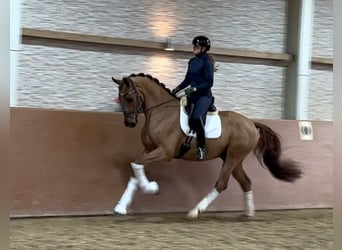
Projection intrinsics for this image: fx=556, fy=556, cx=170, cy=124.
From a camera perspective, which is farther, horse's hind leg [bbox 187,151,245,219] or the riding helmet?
horse's hind leg [bbox 187,151,245,219]

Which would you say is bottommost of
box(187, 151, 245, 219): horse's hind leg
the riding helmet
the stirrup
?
box(187, 151, 245, 219): horse's hind leg

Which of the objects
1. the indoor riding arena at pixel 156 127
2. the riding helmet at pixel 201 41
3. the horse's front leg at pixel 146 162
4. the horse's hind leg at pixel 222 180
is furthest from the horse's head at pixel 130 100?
the horse's hind leg at pixel 222 180

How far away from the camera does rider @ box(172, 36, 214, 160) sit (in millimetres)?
5730

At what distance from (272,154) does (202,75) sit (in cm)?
142

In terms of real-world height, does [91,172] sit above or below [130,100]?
below

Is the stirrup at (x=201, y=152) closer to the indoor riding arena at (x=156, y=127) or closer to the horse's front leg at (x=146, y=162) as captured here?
the horse's front leg at (x=146, y=162)

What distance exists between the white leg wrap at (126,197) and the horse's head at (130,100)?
0.61 metres

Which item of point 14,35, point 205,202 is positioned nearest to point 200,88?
point 205,202

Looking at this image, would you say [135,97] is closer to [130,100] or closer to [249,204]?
[130,100]

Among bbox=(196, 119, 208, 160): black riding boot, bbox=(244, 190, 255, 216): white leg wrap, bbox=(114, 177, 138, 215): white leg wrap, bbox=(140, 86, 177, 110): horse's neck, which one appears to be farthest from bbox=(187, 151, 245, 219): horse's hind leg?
bbox=(140, 86, 177, 110): horse's neck

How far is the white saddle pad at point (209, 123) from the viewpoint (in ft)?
19.1

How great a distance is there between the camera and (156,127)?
584 centimetres

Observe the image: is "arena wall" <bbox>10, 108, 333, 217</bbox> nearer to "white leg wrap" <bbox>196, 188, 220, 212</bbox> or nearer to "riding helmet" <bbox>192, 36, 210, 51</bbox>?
"white leg wrap" <bbox>196, 188, 220, 212</bbox>

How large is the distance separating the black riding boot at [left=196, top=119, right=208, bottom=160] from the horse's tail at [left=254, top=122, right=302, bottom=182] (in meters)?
0.92
